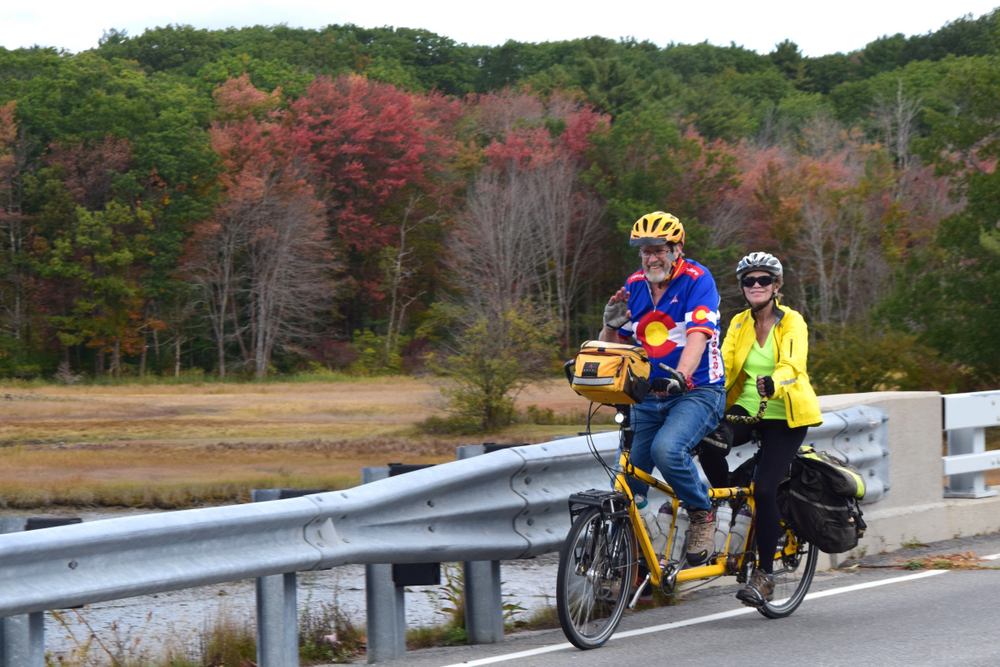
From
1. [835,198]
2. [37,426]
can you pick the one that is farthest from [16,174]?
[835,198]

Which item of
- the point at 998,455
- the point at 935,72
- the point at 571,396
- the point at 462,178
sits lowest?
the point at 571,396

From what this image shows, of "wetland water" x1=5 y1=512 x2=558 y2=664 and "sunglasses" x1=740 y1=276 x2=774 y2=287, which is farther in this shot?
"wetland water" x1=5 y1=512 x2=558 y2=664

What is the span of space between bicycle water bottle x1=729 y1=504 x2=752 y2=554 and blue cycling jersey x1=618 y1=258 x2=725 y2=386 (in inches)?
33.4

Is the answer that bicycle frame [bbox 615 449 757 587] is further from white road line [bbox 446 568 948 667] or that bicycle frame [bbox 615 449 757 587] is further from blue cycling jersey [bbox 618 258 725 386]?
blue cycling jersey [bbox 618 258 725 386]

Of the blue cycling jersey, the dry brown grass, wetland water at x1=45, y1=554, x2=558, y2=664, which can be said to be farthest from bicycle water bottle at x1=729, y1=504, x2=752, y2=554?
the dry brown grass

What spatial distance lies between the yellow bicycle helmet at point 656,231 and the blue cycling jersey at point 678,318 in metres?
0.13

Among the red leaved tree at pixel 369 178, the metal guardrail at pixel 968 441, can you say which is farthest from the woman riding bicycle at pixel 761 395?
the red leaved tree at pixel 369 178

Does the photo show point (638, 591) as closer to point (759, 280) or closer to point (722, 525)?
point (722, 525)

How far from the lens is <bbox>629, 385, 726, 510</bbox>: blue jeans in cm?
741

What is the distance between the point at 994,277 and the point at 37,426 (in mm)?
27503

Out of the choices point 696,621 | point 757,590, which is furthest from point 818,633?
point 696,621

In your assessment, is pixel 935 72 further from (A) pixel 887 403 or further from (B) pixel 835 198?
(A) pixel 887 403

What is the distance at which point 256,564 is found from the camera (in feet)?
21.1

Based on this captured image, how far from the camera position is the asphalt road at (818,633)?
714 centimetres
